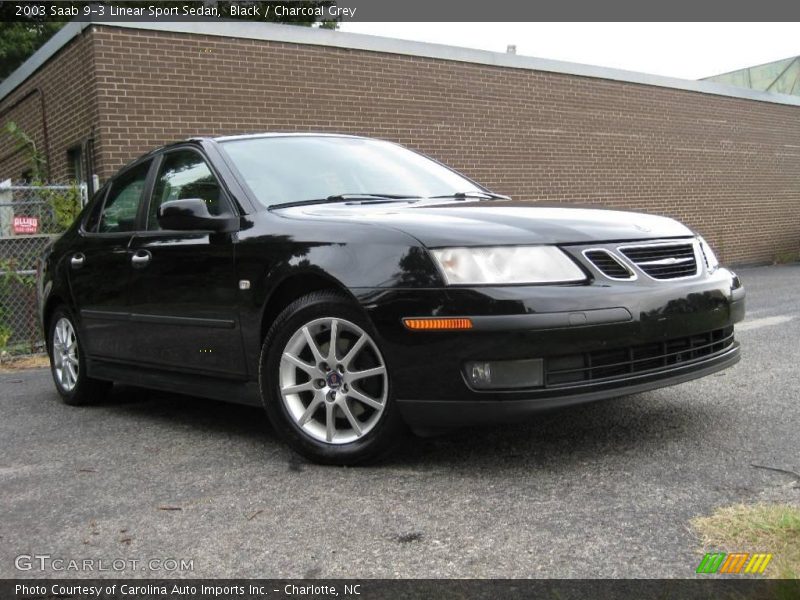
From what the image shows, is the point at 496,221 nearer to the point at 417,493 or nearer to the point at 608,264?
the point at 608,264

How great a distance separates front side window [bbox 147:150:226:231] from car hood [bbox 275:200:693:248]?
0.50 metres

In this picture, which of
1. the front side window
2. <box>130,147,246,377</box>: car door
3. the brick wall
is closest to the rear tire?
<box>130,147,246,377</box>: car door

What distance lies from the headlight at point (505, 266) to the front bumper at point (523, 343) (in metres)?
0.05

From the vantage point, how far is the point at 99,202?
18.9 ft

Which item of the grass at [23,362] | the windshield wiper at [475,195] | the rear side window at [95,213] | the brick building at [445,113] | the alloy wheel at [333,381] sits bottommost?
the grass at [23,362]

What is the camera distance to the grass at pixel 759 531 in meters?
2.48

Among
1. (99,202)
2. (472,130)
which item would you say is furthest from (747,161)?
(99,202)

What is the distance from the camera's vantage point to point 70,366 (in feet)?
19.1

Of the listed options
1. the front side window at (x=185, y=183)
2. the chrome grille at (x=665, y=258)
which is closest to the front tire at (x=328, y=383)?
the front side window at (x=185, y=183)

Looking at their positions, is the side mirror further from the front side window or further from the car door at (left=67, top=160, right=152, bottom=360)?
the car door at (left=67, top=160, right=152, bottom=360)

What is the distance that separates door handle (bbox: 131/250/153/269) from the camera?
4816 millimetres

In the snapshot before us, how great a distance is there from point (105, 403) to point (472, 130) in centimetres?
894

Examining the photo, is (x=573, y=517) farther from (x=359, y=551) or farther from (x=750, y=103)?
(x=750, y=103)

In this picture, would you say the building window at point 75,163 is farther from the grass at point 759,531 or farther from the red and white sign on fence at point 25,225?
the grass at point 759,531
